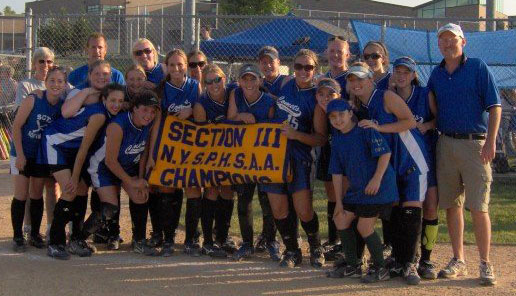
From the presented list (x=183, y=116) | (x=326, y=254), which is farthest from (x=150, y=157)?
(x=326, y=254)

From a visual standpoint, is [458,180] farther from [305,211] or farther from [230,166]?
[230,166]

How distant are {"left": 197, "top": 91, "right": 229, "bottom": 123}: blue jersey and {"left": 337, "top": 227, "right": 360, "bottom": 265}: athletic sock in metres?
1.68

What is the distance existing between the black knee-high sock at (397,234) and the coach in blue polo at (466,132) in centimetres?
39

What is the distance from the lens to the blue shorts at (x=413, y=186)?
226 inches

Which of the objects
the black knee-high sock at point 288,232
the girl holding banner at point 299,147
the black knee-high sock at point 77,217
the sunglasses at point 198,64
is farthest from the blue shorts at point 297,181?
the black knee-high sock at point 77,217

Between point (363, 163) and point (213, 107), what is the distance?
1737 millimetres

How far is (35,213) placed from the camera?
22.7 ft

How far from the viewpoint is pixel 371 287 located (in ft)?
18.5

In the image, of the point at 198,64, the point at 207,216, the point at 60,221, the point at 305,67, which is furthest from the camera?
the point at 198,64

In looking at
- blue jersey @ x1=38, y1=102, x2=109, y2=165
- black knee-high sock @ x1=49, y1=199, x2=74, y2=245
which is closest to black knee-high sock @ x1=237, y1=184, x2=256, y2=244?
blue jersey @ x1=38, y1=102, x2=109, y2=165

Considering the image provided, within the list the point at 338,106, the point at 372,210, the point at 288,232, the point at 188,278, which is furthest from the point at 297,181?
the point at 188,278

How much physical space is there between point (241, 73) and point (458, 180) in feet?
6.88

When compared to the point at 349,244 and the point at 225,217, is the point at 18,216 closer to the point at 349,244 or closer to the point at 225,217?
the point at 225,217

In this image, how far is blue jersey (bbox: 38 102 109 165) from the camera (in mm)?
6617
